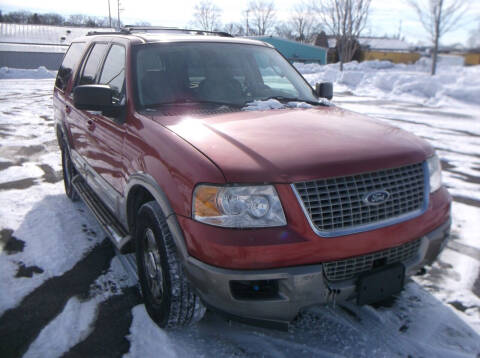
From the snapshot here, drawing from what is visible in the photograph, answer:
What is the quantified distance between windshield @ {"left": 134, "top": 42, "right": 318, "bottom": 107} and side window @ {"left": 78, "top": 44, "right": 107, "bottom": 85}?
0.85 meters

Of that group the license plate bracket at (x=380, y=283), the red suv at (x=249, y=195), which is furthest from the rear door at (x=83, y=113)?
the license plate bracket at (x=380, y=283)

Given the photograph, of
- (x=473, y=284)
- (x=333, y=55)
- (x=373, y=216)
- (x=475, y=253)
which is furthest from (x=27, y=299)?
(x=333, y=55)

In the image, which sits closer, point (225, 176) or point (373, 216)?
point (225, 176)

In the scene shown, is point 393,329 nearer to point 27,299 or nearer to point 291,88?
point 291,88

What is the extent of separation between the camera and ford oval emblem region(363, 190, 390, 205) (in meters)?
2.23

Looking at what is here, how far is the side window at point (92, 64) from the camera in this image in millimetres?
3978

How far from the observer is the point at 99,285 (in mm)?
3250

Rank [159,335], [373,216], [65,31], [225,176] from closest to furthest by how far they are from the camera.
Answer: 1. [225,176]
2. [373,216]
3. [159,335]
4. [65,31]

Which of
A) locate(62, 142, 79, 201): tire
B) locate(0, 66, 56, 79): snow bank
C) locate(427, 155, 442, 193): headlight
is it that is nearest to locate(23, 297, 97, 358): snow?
locate(62, 142, 79, 201): tire

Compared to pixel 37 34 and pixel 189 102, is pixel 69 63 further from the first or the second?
pixel 37 34

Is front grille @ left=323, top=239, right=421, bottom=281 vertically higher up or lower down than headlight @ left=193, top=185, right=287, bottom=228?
lower down

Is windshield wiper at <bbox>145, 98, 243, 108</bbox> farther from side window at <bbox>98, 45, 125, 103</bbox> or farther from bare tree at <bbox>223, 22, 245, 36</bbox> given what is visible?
bare tree at <bbox>223, 22, 245, 36</bbox>

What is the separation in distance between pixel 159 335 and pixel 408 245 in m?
1.58

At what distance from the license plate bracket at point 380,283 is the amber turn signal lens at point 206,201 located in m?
0.85
